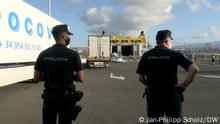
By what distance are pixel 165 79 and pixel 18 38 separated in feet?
36.0

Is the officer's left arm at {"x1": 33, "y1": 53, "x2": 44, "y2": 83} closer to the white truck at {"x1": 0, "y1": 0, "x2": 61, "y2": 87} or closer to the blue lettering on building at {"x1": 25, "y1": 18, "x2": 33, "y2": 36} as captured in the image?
the white truck at {"x1": 0, "y1": 0, "x2": 61, "y2": 87}

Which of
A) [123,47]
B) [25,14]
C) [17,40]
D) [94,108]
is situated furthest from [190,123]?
[123,47]

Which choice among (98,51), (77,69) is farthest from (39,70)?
(98,51)

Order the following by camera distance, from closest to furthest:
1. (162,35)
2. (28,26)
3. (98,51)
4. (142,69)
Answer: (162,35), (142,69), (28,26), (98,51)

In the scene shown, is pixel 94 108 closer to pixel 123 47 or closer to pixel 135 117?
pixel 135 117

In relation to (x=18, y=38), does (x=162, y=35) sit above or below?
below

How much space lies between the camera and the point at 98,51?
153ft

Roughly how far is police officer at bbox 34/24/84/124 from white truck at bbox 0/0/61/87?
28.3ft

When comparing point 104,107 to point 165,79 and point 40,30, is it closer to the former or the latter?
point 165,79

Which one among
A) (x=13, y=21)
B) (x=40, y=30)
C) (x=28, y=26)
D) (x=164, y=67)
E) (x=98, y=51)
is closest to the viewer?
(x=164, y=67)

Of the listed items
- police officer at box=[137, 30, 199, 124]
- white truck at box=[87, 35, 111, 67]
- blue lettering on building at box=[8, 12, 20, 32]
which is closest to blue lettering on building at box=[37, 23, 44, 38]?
blue lettering on building at box=[8, 12, 20, 32]

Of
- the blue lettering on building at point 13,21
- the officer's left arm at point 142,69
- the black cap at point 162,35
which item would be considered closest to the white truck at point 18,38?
the blue lettering on building at point 13,21

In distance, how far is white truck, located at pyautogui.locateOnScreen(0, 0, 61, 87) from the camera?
1460cm

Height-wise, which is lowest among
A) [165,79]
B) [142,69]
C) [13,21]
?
[165,79]
